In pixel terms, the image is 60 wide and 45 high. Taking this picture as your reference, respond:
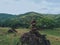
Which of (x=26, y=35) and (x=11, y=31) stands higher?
(x=26, y=35)

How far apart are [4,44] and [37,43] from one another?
108 feet

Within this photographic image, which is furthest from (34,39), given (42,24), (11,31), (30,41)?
(42,24)

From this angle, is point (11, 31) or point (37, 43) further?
point (11, 31)

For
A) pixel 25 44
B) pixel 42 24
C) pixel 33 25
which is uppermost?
pixel 33 25

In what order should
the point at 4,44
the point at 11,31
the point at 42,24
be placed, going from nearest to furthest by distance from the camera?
the point at 4,44, the point at 11,31, the point at 42,24

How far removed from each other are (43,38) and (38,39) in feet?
1.46

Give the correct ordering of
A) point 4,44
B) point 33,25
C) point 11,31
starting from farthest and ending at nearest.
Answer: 1. point 11,31
2. point 4,44
3. point 33,25

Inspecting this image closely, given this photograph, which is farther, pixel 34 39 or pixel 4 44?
pixel 4 44

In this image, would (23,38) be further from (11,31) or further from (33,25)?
(11,31)

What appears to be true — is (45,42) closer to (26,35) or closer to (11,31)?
(26,35)

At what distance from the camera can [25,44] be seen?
17.1m

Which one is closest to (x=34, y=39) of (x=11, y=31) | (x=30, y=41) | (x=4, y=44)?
(x=30, y=41)

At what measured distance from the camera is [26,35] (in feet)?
55.6

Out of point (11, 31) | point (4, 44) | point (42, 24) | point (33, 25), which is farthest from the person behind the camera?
point (42, 24)
